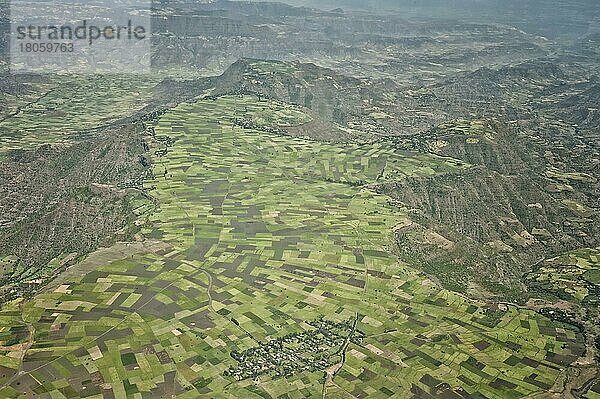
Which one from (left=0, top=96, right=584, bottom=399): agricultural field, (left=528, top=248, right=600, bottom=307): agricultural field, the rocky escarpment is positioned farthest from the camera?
the rocky escarpment

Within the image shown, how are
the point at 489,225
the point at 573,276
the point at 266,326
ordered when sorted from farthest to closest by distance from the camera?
the point at 489,225 < the point at 573,276 < the point at 266,326

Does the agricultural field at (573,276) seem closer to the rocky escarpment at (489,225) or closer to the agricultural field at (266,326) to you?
the rocky escarpment at (489,225)

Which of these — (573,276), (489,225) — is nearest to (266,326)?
(573,276)

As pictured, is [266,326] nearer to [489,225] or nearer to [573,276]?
[573,276]

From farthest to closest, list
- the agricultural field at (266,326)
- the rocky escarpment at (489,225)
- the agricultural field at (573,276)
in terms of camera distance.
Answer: the rocky escarpment at (489,225) < the agricultural field at (573,276) < the agricultural field at (266,326)

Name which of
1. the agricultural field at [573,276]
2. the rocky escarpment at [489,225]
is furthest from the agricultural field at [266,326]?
the agricultural field at [573,276]

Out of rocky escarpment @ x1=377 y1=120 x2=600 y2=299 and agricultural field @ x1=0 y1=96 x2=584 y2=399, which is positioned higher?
rocky escarpment @ x1=377 y1=120 x2=600 y2=299

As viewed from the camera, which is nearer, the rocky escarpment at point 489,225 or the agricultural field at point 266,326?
the agricultural field at point 266,326

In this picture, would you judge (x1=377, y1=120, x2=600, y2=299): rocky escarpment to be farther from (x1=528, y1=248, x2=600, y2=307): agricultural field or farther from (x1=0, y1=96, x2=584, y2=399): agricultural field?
(x1=0, y1=96, x2=584, y2=399): agricultural field

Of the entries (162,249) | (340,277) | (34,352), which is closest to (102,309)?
(34,352)

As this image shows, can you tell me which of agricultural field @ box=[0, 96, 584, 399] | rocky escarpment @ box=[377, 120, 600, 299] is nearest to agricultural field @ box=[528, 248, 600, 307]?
rocky escarpment @ box=[377, 120, 600, 299]
